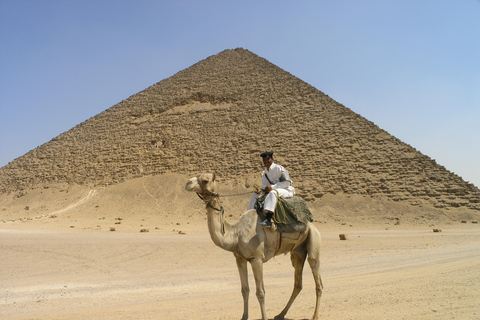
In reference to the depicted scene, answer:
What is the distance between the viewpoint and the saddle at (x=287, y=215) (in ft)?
13.9

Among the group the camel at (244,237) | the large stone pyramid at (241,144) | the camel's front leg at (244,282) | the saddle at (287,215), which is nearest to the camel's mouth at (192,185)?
the camel at (244,237)

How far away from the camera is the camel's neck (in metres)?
4.01

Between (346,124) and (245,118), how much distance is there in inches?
356

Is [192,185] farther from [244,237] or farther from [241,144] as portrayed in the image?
[241,144]

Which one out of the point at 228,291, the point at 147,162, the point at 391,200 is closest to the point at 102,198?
the point at 147,162

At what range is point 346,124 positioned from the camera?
34594mm

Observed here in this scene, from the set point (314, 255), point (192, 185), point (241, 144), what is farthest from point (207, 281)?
point (241, 144)

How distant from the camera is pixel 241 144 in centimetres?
3478

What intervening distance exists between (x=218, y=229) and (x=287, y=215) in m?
0.73

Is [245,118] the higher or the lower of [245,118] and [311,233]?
the higher

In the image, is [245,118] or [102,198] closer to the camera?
[102,198]

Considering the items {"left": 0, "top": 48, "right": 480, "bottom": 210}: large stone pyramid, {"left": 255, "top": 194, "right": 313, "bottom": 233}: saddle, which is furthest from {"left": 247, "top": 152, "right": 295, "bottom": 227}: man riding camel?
{"left": 0, "top": 48, "right": 480, "bottom": 210}: large stone pyramid

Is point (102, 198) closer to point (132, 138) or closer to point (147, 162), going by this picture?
point (147, 162)

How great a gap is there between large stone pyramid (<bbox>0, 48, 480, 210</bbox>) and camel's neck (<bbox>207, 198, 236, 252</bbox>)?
23.4 m
